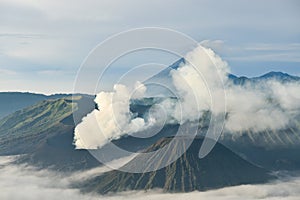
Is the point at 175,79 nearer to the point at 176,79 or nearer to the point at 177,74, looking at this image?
the point at 176,79

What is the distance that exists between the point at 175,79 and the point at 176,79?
3.11 ft

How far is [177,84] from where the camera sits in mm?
145000

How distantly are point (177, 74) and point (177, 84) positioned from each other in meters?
14.2

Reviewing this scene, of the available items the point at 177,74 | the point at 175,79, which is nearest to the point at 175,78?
the point at 175,79

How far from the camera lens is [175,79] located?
5733 inches

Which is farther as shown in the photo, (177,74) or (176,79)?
(176,79)

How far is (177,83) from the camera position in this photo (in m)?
146

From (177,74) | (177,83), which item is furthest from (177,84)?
(177,74)

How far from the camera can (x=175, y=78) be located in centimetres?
14525

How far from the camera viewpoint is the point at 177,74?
13100 cm

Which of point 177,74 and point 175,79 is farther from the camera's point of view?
point 175,79

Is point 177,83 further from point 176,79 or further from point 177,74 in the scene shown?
point 177,74

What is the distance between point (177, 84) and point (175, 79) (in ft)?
5.88

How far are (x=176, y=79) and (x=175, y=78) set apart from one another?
1.33 meters
